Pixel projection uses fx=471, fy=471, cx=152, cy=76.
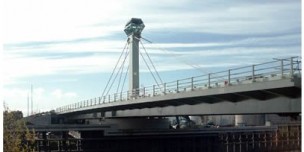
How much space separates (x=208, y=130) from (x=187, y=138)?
2499mm

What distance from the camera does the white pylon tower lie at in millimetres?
43312

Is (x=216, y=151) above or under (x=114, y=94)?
under

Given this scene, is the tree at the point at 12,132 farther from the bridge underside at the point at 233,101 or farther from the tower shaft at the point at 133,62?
the tower shaft at the point at 133,62

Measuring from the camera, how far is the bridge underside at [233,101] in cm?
1420

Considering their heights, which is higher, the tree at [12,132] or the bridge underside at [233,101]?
the bridge underside at [233,101]

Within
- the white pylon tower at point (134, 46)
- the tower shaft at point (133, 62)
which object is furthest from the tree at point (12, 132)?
the white pylon tower at point (134, 46)

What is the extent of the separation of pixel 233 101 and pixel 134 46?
1118 inches

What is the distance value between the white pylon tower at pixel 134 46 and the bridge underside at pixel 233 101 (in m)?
15.7

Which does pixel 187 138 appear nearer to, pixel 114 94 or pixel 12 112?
pixel 114 94

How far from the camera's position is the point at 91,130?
1535 inches

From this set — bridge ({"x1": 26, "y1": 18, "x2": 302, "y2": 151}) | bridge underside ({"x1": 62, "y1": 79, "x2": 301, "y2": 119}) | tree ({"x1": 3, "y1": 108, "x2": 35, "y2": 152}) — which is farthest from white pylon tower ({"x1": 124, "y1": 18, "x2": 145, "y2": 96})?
tree ({"x1": 3, "y1": 108, "x2": 35, "y2": 152})

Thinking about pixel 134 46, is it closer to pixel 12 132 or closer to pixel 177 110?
pixel 177 110

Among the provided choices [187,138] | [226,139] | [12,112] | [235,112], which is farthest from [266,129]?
[12,112]

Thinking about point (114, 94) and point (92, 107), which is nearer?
point (114, 94)
